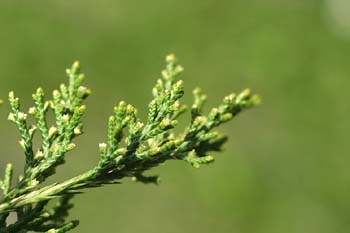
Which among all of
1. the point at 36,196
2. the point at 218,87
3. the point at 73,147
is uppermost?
the point at 218,87

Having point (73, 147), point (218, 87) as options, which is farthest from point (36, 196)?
point (218, 87)

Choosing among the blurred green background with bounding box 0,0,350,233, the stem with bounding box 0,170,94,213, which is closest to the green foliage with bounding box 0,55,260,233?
the stem with bounding box 0,170,94,213

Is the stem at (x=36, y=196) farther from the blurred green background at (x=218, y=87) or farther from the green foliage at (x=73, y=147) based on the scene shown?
the blurred green background at (x=218, y=87)

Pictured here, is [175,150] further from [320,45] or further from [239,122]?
[320,45]

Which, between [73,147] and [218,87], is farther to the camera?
[218,87]

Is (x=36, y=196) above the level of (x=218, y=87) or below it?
below

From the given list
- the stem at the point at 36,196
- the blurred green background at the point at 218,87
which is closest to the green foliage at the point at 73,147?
the stem at the point at 36,196

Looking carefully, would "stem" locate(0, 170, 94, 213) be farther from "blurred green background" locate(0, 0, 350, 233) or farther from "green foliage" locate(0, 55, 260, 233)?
"blurred green background" locate(0, 0, 350, 233)

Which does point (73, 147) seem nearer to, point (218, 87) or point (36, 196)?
point (36, 196)

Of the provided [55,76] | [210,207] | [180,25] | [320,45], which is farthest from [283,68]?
[55,76]
